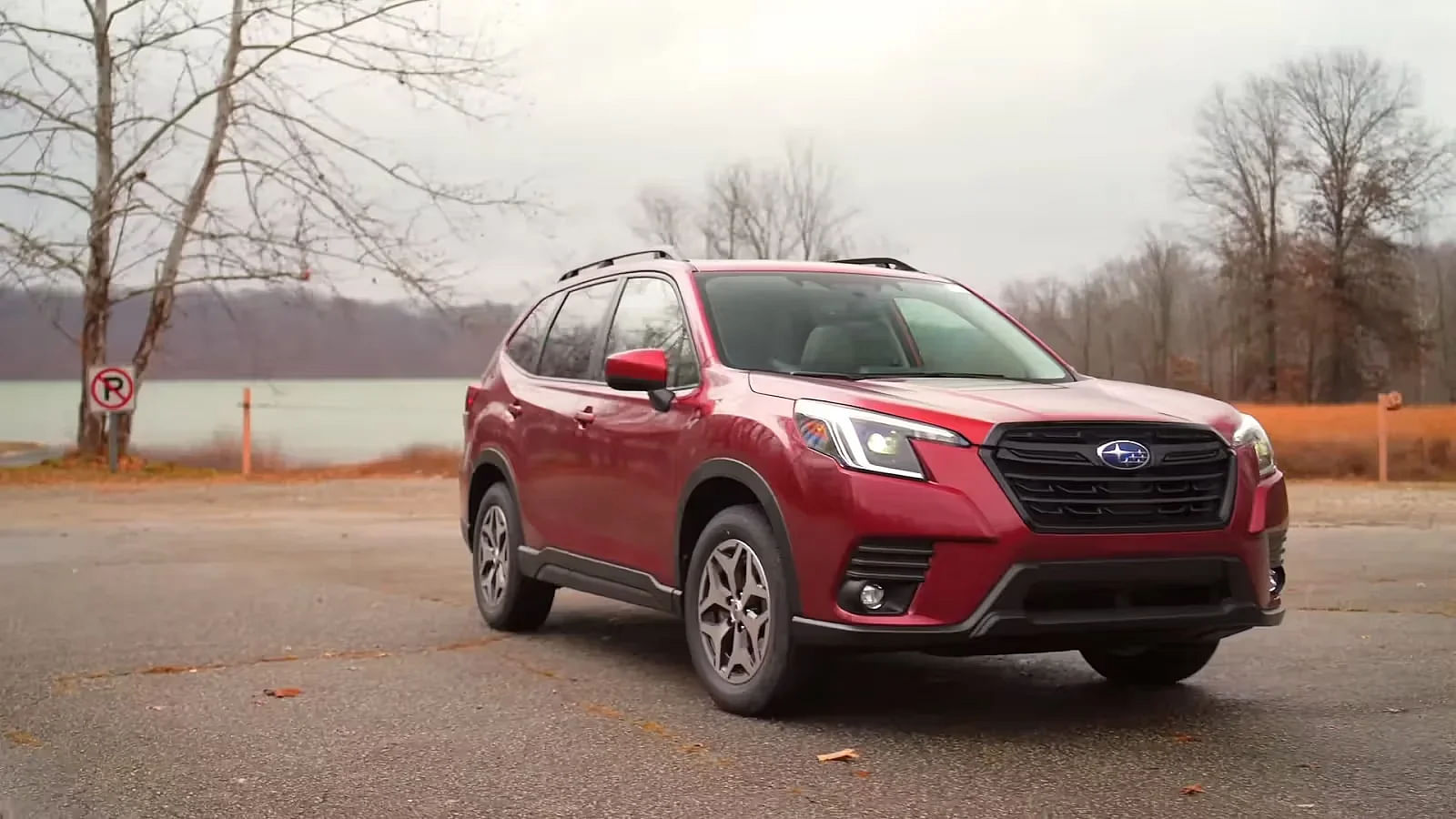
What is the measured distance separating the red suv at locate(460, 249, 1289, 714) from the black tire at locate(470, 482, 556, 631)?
0.58 meters

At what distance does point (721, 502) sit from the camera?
5.89 metres

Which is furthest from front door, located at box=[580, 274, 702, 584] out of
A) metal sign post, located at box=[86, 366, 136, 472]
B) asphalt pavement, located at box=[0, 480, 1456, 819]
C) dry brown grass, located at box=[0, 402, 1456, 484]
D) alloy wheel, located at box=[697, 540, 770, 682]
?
dry brown grass, located at box=[0, 402, 1456, 484]

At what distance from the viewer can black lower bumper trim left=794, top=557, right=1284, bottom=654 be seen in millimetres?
4957

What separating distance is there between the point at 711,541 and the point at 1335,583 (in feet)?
20.0

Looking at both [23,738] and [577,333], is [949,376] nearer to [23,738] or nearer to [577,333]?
[577,333]

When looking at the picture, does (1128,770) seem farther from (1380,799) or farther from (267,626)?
(267,626)

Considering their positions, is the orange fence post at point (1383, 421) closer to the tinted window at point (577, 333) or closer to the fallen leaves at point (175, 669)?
the tinted window at point (577, 333)

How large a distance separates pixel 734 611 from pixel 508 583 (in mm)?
2517

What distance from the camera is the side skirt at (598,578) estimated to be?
245 inches

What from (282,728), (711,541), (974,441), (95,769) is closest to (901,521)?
(974,441)

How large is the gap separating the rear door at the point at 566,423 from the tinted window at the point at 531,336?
0.11 meters

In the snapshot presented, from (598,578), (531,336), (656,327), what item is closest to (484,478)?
(531,336)

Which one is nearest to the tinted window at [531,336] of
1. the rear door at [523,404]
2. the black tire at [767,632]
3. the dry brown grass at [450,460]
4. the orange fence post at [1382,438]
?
the rear door at [523,404]

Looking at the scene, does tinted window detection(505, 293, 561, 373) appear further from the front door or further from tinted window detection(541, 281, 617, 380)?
the front door
